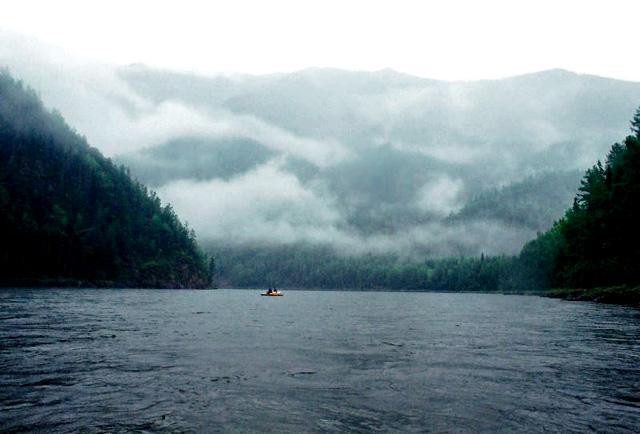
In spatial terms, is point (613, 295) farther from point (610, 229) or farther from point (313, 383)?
point (313, 383)

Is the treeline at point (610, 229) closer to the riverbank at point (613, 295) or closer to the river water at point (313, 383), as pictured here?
the riverbank at point (613, 295)

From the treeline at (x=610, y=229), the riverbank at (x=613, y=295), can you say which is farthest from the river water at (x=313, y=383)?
the treeline at (x=610, y=229)

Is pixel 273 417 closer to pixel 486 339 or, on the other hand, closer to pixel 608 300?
pixel 486 339

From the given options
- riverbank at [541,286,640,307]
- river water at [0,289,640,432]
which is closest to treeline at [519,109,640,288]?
riverbank at [541,286,640,307]

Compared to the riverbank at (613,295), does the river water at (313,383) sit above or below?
below

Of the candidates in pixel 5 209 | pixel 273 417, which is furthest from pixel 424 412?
pixel 5 209

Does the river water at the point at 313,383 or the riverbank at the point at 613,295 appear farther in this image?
the riverbank at the point at 613,295

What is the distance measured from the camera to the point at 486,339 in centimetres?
3366

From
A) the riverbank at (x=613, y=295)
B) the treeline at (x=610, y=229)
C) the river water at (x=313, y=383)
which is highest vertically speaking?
the treeline at (x=610, y=229)

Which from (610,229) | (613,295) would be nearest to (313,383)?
(613,295)

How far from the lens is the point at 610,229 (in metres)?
93.6

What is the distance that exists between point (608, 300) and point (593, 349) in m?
73.1

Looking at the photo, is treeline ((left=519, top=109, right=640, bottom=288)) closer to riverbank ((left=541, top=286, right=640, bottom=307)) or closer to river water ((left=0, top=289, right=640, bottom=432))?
riverbank ((left=541, top=286, right=640, bottom=307))

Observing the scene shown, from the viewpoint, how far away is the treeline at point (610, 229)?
274 feet
